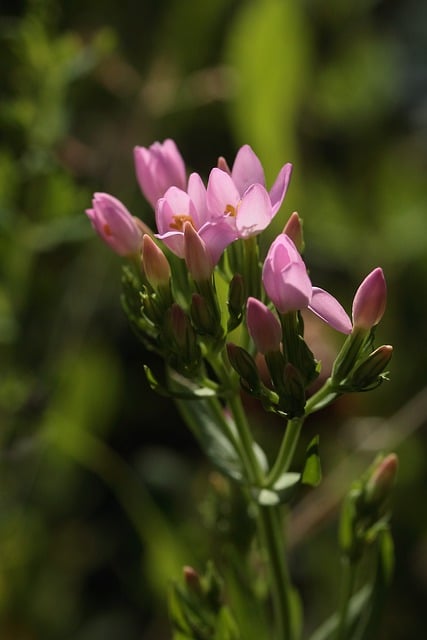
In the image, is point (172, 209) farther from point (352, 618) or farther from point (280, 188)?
point (352, 618)

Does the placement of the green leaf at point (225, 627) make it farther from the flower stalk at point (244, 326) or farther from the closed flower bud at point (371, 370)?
the closed flower bud at point (371, 370)

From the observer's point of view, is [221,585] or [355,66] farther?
[355,66]

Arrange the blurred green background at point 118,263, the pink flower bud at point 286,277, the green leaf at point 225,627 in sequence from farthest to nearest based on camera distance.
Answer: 1. the blurred green background at point 118,263
2. the green leaf at point 225,627
3. the pink flower bud at point 286,277

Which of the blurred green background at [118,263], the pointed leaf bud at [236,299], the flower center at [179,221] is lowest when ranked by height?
the blurred green background at [118,263]

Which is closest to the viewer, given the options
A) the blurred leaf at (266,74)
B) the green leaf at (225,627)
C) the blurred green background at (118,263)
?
the green leaf at (225,627)

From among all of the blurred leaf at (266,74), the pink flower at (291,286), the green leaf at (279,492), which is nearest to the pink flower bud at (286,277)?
the pink flower at (291,286)

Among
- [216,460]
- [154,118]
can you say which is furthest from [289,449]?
[154,118]

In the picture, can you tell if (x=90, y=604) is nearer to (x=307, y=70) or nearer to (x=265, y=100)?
(x=265, y=100)
